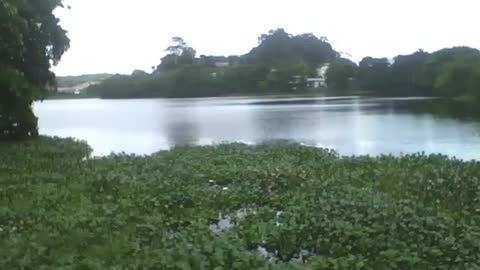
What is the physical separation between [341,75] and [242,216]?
406ft

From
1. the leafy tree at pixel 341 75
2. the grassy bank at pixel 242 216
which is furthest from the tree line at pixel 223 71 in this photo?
the grassy bank at pixel 242 216

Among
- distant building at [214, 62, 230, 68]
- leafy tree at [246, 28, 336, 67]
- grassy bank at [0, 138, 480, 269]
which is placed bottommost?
grassy bank at [0, 138, 480, 269]

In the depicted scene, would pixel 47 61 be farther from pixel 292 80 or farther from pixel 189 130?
pixel 292 80

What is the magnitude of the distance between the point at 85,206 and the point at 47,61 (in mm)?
21725

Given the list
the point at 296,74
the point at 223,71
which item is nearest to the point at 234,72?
the point at 223,71

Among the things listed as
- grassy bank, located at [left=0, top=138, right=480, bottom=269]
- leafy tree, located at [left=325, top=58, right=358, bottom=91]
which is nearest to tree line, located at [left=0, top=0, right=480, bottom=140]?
leafy tree, located at [left=325, top=58, right=358, bottom=91]

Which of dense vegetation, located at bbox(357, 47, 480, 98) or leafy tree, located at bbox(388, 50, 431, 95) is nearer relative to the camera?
dense vegetation, located at bbox(357, 47, 480, 98)

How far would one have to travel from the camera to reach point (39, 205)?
11.9 metres

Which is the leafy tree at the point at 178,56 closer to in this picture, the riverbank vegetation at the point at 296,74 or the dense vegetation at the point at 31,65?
the riverbank vegetation at the point at 296,74

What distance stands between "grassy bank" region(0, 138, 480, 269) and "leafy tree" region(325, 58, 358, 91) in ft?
380

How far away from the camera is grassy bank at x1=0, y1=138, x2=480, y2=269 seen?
8023 millimetres

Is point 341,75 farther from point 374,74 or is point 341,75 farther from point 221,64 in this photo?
point 221,64

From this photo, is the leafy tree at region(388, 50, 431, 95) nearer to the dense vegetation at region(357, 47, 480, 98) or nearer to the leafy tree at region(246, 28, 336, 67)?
the dense vegetation at region(357, 47, 480, 98)

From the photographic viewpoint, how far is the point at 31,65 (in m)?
30.9
